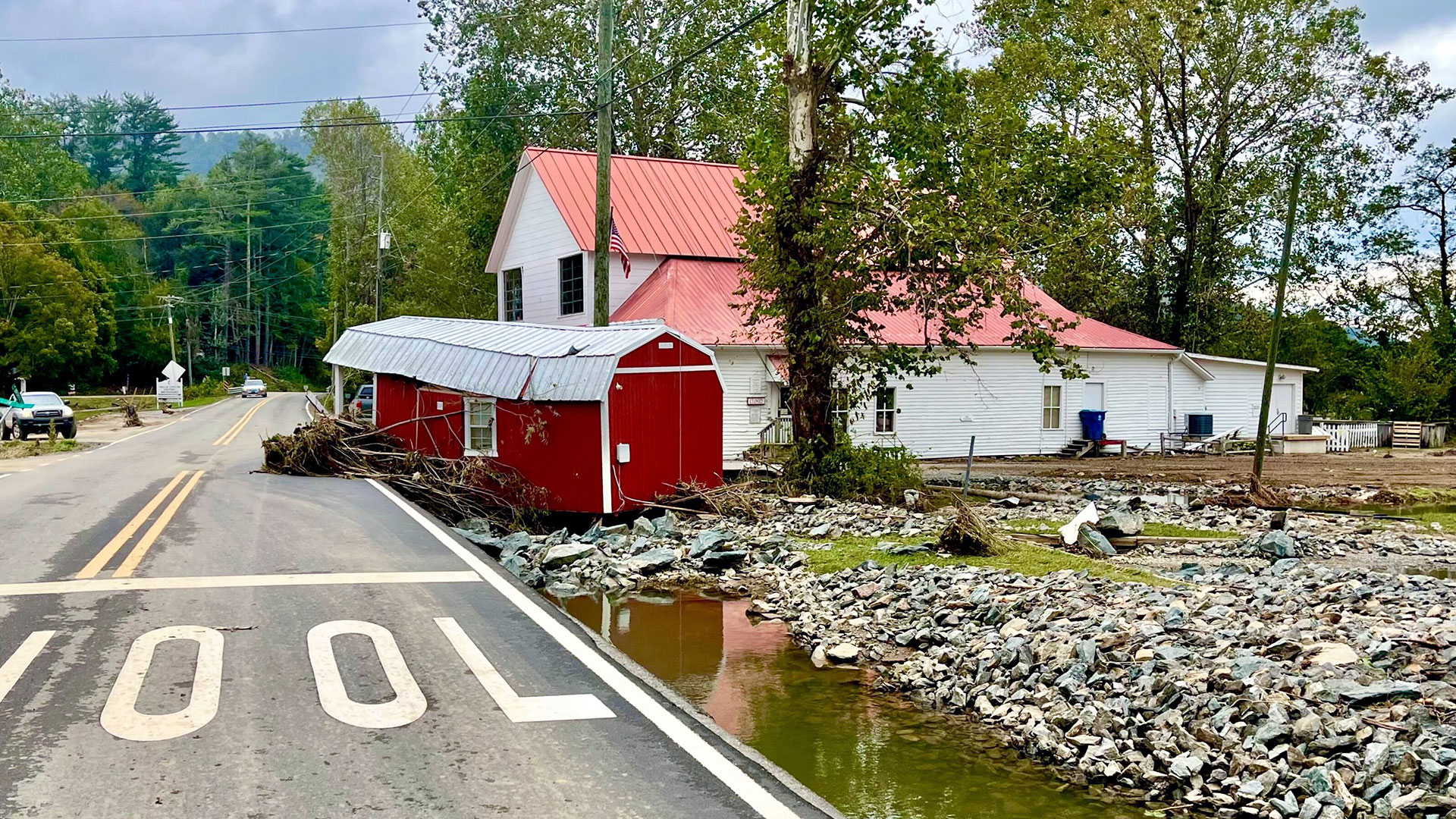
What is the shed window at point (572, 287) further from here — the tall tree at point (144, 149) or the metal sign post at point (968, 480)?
the tall tree at point (144, 149)

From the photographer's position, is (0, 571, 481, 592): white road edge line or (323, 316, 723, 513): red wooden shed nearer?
(0, 571, 481, 592): white road edge line

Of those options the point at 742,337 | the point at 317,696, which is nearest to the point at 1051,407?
the point at 742,337

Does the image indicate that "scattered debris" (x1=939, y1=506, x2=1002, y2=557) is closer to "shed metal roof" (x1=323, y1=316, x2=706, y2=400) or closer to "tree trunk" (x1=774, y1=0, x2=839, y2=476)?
"shed metal roof" (x1=323, y1=316, x2=706, y2=400)

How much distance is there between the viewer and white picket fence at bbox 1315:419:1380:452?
36.6 meters

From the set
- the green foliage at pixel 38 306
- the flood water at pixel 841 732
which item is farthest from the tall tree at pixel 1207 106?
the green foliage at pixel 38 306

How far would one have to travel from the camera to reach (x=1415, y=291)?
4503cm

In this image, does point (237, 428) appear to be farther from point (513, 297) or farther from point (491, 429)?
point (491, 429)

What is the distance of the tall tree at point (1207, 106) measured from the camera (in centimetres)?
3709

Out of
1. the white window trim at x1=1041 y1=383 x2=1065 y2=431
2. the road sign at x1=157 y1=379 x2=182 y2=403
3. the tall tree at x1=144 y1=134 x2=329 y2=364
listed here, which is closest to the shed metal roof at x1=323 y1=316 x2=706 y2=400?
the white window trim at x1=1041 y1=383 x2=1065 y2=431

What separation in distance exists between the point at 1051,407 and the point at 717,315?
11.2 metres

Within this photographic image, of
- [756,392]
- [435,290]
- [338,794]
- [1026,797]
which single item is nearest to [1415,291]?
[756,392]

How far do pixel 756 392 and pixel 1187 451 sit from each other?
14437 millimetres

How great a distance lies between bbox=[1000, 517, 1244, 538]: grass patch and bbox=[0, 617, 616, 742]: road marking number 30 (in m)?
10.2

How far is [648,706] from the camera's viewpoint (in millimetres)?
6879
